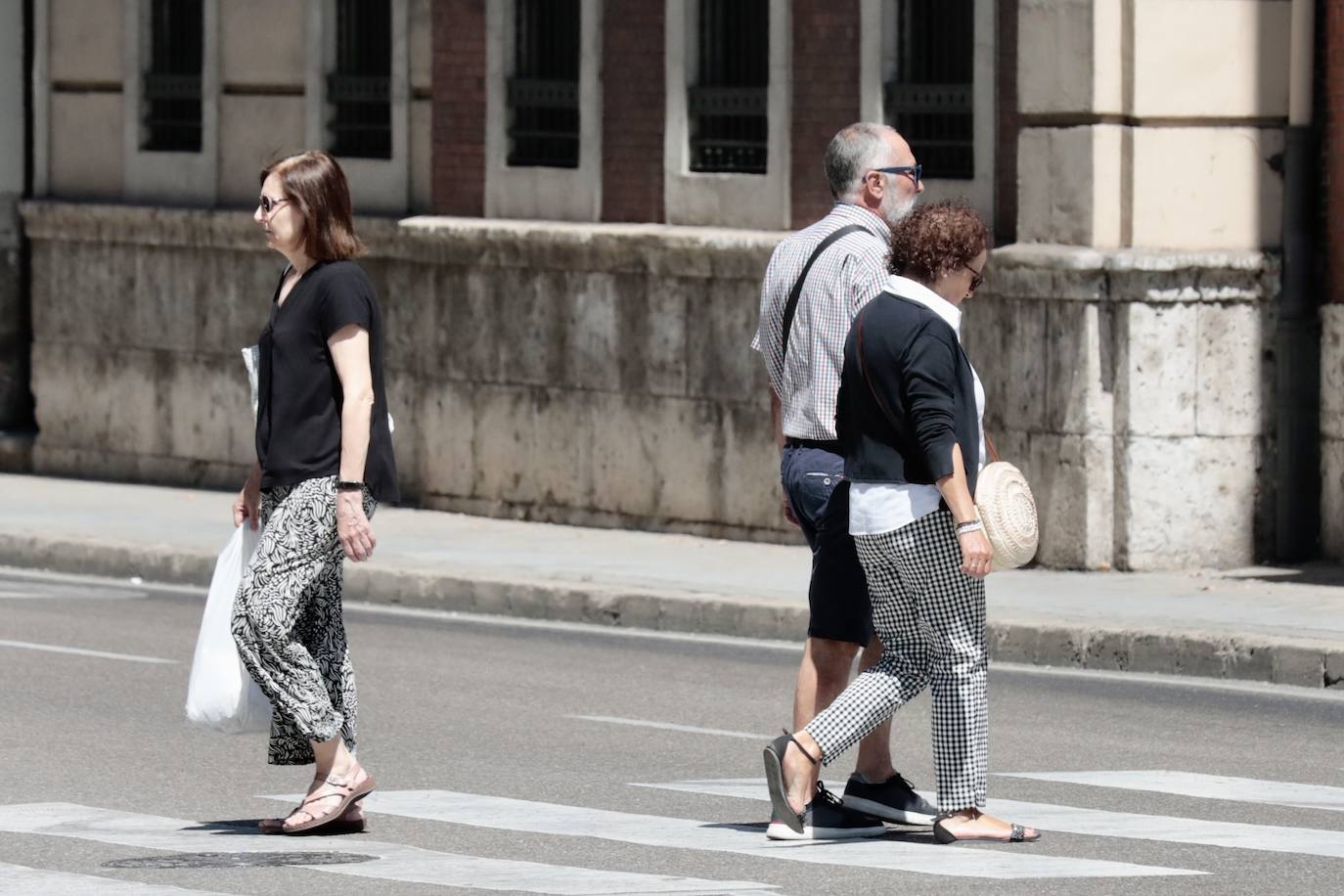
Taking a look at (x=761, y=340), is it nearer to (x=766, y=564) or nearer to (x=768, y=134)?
(x=766, y=564)

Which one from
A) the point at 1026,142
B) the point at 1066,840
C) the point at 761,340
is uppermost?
the point at 1026,142

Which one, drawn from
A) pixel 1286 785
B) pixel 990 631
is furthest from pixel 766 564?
pixel 1286 785

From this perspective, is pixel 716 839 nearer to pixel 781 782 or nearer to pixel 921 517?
pixel 781 782

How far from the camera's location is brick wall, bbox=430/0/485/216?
1972 cm

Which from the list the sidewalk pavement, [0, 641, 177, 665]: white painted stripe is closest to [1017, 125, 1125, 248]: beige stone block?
the sidewalk pavement

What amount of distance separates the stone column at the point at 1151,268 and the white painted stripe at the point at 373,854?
7.91 m

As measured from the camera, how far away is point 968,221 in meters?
8.60

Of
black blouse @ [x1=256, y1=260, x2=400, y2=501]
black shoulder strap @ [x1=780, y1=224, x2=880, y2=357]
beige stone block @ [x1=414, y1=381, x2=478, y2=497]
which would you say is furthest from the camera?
beige stone block @ [x1=414, y1=381, x2=478, y2=497]

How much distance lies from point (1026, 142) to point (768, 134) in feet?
7.15

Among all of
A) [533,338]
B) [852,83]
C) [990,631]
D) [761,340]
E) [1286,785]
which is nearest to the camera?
[761,340]

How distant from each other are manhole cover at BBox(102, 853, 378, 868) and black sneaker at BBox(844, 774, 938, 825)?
1.41 meters

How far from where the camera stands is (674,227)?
18438 millimetres

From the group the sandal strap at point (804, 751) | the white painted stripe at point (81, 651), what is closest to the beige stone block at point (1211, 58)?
the white painted stripe at point (81, 651)

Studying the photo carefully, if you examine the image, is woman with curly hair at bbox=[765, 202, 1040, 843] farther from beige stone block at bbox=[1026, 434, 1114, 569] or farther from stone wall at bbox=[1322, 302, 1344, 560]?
stone wall at bbox=[1322, 302, 1344, 560]
